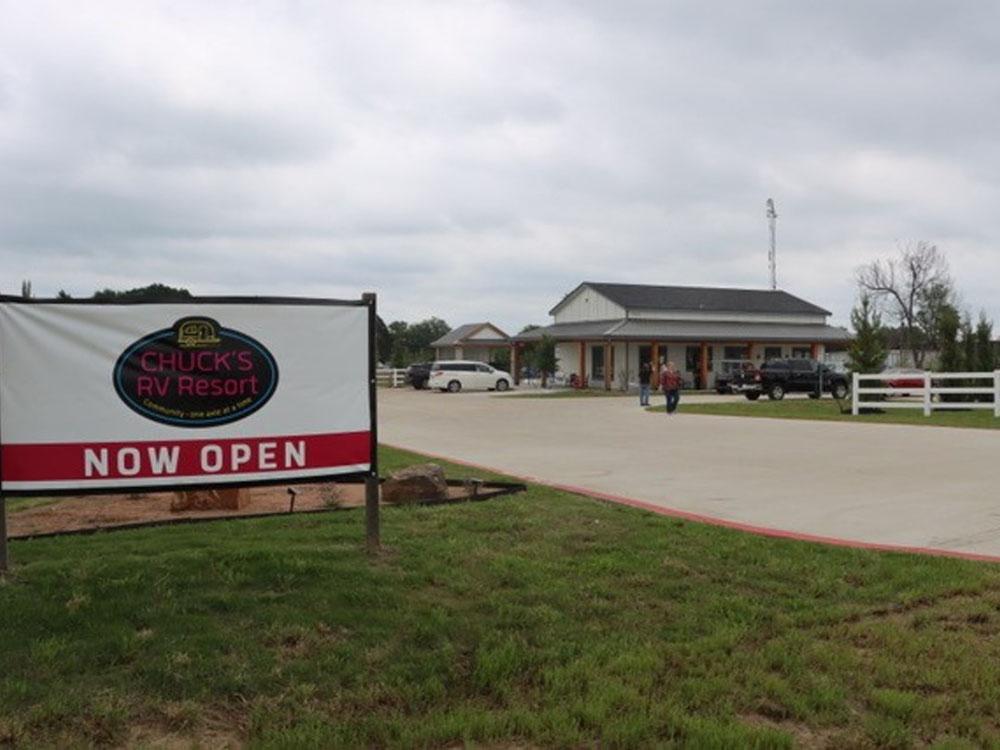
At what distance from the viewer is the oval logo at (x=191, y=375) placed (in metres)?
5.75

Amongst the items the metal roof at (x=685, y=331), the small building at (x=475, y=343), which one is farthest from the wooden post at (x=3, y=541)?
the small building at (x=475, y=343)

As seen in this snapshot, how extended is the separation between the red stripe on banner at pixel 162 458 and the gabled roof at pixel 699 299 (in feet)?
147

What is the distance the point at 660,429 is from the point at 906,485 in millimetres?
10164

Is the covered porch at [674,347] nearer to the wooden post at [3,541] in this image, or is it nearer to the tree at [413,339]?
the tree at [413,339]

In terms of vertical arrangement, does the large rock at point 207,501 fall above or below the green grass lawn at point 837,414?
above

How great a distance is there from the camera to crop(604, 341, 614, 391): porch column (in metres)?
47.3

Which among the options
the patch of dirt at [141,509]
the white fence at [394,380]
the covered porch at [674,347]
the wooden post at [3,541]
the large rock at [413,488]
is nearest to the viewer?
the wooden post at [3,541]

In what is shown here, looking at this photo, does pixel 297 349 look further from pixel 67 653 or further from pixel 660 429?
pixel 660 429

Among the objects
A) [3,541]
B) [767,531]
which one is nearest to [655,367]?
[767,531]

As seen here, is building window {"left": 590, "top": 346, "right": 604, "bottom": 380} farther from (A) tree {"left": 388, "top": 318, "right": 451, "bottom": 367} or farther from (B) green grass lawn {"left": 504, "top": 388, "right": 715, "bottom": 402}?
(A) tree {"left": 388, "top": 318, "right": 451, "bottom": 367}

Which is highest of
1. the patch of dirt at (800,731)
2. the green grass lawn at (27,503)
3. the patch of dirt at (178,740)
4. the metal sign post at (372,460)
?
the metal sign post at (372,460)

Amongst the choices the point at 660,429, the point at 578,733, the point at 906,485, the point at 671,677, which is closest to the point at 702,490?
the point at 906,485

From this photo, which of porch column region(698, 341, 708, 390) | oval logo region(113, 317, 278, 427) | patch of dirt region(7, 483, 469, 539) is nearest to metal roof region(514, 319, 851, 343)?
porch column region(698, 341, 708, 390)

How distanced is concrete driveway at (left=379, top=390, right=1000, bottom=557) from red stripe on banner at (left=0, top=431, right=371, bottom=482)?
445 cm
